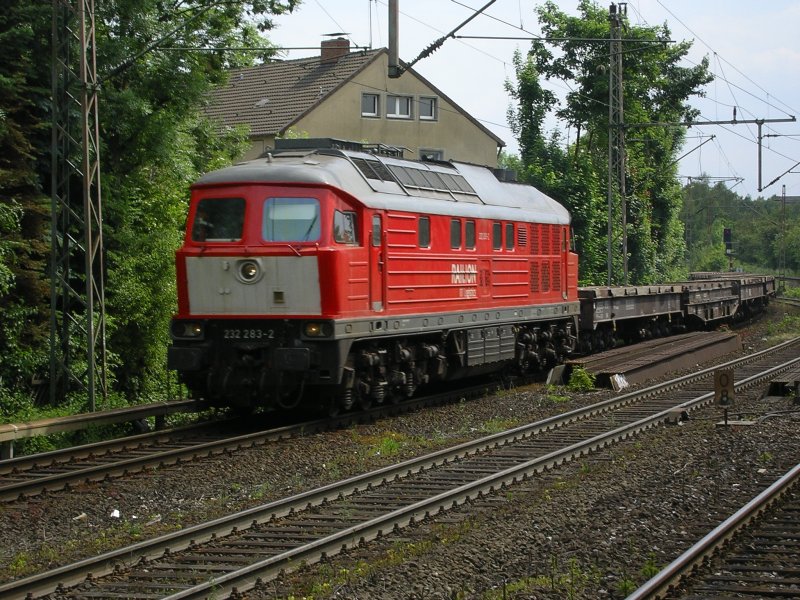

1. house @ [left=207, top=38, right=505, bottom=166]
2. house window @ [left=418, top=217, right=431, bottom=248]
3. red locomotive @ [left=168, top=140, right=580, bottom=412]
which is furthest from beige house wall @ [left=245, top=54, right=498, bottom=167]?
house window @ [left=418, top=217, right=431, bottom=248]

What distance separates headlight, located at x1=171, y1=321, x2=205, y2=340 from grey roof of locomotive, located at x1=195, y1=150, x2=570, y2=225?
1.94 m

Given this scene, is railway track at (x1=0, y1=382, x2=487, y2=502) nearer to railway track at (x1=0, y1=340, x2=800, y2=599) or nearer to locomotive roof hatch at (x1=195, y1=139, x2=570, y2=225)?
railway track at (x1=0, y1=340, x2=800, y2=599)

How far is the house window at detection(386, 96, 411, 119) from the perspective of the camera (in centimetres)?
4456

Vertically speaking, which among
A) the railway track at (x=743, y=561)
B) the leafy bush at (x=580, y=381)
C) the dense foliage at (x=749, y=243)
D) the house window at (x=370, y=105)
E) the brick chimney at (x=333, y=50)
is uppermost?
the brick chimney at (x=333, y=50)

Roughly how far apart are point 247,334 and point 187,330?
0.93 meters

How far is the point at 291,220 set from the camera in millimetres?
14742

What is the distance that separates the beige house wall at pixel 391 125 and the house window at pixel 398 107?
19 cm

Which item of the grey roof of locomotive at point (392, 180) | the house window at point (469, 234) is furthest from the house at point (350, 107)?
the house window at point (469, 234)

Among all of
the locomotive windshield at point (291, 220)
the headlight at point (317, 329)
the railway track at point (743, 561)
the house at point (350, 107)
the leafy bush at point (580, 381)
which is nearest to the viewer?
the railway track at point (743, 561)

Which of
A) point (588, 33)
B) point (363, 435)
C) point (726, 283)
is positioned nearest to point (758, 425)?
point (363, 435)

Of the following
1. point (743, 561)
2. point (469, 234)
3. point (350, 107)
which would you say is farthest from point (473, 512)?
point (350, 107)

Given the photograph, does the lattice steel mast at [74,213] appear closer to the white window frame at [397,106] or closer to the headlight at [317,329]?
the headlight at [317,329]

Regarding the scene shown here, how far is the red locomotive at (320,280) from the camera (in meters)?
14.6

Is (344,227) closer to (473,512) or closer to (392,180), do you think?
(392,180)
